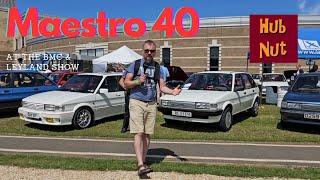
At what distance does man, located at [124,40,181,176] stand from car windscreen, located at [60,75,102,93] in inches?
212

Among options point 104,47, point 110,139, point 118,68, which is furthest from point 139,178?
point 104,47

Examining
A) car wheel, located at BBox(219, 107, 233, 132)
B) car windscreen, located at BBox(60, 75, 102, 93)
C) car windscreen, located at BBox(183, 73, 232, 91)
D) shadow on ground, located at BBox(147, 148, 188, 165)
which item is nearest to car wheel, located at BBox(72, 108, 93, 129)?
car windscreen, located at BBox(60, 75, 102, 93)

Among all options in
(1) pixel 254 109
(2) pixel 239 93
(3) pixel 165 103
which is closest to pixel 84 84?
(3) pixel 165 103

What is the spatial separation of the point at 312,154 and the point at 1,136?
6869 mm

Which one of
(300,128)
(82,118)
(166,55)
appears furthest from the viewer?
(166,55)

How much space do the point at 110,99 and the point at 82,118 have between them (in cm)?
119

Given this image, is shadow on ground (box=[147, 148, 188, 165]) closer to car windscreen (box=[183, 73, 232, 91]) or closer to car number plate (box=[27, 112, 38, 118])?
car windscreen (box=[183, 73, 232, 91])

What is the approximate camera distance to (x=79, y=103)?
1038cm

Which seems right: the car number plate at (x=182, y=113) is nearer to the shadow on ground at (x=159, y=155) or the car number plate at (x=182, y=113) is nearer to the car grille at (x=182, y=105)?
the car grille at (x=182, y=105)

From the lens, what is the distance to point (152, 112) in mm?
5949

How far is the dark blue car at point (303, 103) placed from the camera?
9727 millimetres

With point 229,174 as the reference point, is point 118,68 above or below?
above

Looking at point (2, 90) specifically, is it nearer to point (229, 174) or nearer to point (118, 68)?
point (229, 174)

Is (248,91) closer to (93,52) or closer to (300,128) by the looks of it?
(300,128)
